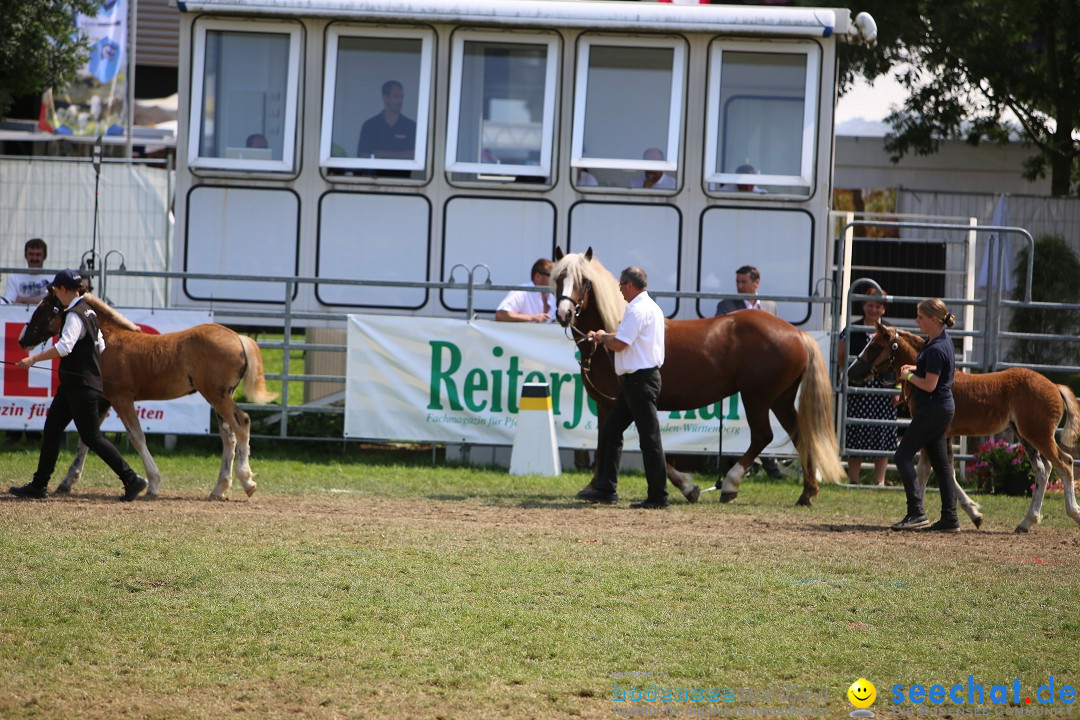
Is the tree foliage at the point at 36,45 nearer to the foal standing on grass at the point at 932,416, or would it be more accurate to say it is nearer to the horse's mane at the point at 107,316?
the horse's mane at the point at 107,316

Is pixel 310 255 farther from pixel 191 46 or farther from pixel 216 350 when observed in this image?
pixel 216 350

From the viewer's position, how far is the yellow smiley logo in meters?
5.24

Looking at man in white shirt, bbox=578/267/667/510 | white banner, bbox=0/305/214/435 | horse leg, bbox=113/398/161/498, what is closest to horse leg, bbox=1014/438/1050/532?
man in white shirt, bbox=578/267/667/510

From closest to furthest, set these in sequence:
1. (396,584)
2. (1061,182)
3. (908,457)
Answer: (396,584) → (908,457) → (1061,182)

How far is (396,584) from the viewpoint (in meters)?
7.14

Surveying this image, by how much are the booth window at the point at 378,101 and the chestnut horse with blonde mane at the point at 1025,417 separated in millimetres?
6335

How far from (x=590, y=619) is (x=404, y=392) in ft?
22.9

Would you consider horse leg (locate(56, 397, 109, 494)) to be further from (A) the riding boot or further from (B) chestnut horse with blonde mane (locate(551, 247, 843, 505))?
(A) the riding boot

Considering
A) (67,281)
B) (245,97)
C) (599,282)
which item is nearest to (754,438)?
(599,282)

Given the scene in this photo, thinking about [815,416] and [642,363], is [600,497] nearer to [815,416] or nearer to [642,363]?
[642,363]

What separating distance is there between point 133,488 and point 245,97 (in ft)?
18.0

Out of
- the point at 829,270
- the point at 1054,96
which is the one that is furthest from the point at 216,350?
the point at 1054,96

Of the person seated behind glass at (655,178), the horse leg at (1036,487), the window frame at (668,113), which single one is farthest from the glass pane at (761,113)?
the horse leg at (1036,487)

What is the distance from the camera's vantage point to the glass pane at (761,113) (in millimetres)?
13617
